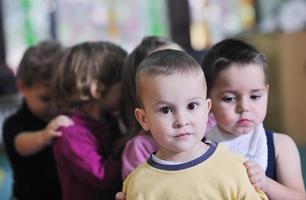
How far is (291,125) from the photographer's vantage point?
4.17 metres

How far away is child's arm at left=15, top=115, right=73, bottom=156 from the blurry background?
228 centimetres

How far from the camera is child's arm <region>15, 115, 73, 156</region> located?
162 centimetres

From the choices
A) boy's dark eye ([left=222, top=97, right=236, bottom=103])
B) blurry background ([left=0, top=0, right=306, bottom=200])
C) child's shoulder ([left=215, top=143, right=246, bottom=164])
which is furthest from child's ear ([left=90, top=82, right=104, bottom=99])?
blurry background ([left=0, top=0, right=306, bottom=200])

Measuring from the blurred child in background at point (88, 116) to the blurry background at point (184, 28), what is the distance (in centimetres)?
254

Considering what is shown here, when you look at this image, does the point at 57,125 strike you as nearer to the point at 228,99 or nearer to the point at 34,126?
the point at 34,126

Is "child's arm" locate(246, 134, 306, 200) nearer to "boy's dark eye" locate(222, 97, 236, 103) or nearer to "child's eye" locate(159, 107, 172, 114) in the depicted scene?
"boy's dark eye" locate(222, 97, 236, 103)

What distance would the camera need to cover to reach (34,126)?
198cm

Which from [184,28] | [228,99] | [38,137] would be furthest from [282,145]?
[184,28]

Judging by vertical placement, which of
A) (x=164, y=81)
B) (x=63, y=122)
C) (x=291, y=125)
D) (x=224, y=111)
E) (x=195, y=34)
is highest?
(x=164, y=81)

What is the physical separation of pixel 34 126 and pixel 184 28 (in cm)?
274

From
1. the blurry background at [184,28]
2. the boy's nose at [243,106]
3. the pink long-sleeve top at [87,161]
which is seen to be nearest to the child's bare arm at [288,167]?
the boy's nose at [243,106]

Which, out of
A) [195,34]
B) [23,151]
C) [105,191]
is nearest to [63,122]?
[105,191]

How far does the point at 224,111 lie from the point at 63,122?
1.77ft

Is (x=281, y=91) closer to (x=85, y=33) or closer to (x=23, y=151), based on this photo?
(x=85, y=33)
